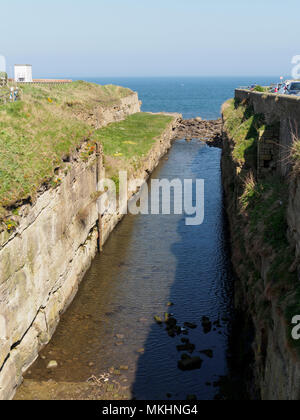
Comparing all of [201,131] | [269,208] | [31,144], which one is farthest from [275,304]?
[201,131]

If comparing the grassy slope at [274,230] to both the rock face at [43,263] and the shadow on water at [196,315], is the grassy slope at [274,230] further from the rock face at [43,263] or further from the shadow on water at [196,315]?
the rock face at [43,263]

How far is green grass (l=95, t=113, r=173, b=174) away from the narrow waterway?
278 inches

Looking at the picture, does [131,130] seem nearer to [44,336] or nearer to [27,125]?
[27,125]

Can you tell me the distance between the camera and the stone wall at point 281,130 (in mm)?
15000

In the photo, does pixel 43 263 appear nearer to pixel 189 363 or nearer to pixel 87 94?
pixel 189 363

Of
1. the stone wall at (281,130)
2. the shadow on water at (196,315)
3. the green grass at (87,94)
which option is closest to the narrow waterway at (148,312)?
→ the shadow on water at (196,315)

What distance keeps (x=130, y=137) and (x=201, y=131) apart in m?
30.4

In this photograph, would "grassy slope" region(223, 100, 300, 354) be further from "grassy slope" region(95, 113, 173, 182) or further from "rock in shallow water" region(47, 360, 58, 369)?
"grassy slope" region(95, 113, 173, 182)

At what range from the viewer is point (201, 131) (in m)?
71.6

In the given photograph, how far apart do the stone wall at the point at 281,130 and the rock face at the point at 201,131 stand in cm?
3916

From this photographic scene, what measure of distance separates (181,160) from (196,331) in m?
34.8

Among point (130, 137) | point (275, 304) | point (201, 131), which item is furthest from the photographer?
point (201, 131)

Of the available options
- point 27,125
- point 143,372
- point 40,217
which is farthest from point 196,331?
point 27,125

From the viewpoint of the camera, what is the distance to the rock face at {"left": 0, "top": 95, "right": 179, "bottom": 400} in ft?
41.1
